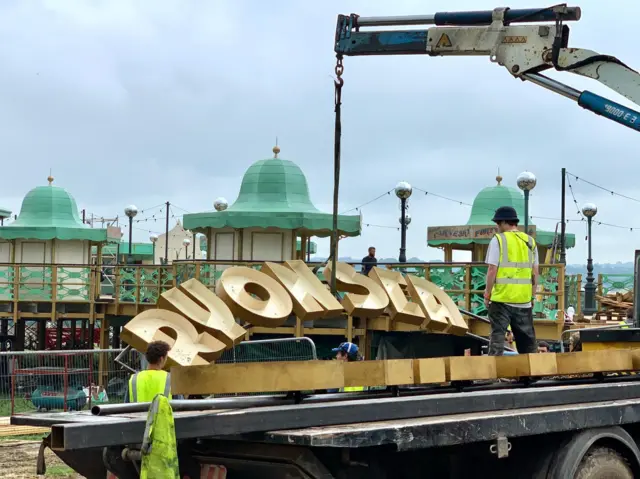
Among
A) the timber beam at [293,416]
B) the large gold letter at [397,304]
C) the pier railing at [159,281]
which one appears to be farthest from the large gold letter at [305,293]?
the pier railing at [159,281]

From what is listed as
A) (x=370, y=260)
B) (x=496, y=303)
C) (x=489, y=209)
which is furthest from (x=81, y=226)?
(x=496, y=303)

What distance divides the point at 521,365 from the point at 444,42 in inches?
199

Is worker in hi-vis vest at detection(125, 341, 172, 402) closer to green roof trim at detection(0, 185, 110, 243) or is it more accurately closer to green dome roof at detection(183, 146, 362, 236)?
green dome roof at detection(183, 146, 362, 236)

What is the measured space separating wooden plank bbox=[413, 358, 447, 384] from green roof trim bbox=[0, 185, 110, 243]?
35230mm

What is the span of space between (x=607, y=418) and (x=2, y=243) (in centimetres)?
3910

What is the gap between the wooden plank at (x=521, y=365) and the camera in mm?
8422

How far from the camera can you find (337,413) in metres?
6.69

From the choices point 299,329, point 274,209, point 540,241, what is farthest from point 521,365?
point 540,241

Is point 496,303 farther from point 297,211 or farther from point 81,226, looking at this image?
point 81,226

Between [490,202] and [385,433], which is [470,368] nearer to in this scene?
[385,433]

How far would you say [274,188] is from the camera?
35875 mm

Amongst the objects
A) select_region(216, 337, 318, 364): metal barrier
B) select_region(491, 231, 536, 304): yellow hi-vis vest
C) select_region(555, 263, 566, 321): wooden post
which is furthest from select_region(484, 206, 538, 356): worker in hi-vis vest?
select_region(555, 263, 566, 321): wooden post

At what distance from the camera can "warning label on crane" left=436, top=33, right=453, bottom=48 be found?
1235cm

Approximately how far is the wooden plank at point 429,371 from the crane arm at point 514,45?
15.3 feet
